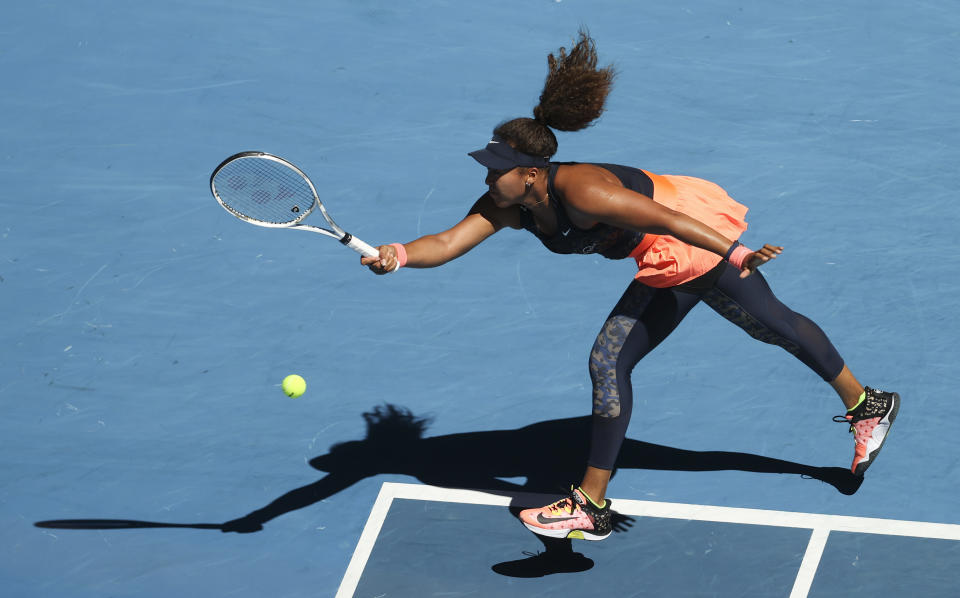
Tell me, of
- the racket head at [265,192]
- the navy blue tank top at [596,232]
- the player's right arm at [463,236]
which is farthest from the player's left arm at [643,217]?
the racket head at [265,192]

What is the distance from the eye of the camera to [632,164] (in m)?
7.94

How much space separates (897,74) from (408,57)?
11.6ft

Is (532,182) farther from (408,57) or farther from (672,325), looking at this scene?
(408,57)

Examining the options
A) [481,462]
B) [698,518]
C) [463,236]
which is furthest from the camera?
[481,462]

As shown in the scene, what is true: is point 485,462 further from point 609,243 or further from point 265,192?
point 265,192

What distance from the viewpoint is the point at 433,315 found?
6938 millimetres

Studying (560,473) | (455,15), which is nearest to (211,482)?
(560,473)

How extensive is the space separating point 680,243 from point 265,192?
6.15ft

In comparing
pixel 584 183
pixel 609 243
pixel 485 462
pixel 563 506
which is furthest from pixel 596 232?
pixel 485 462

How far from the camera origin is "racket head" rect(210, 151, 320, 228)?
5.41m

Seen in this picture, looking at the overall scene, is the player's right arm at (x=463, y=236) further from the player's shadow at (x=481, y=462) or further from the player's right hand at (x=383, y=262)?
the player's shadow at (x=481, y=462)

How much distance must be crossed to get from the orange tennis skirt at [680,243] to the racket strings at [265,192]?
4.96 ft

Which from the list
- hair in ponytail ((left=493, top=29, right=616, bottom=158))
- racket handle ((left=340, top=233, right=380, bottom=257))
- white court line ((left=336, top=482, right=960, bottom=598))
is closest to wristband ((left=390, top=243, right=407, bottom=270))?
racket handle ((left=340, top=233, right=380, bottom=257))

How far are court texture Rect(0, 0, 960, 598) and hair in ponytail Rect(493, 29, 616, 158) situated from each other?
6.02ft
